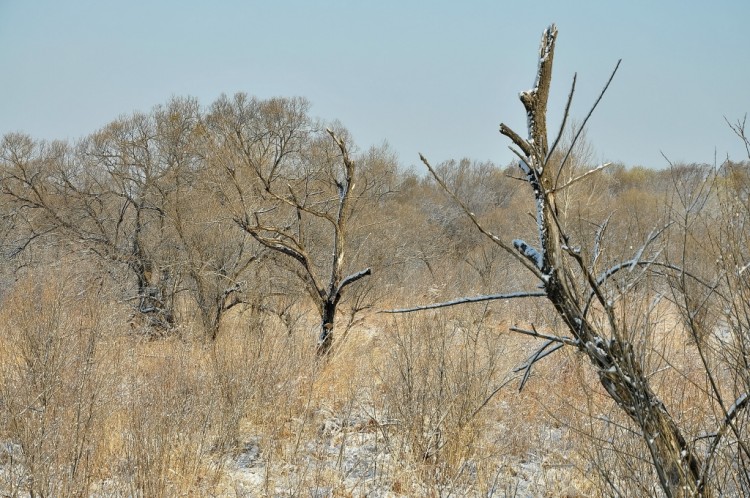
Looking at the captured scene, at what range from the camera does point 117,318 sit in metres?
9.37

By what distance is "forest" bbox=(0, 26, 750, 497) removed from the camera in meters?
2.60

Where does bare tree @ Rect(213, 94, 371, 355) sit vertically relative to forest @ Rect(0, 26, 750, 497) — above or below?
above

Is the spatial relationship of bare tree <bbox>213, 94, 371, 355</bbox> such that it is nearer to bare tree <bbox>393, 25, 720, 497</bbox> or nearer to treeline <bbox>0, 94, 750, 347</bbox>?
treeline <bbox>0, 94, 750, 347</bbox>

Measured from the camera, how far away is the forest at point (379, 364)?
8.54 feet

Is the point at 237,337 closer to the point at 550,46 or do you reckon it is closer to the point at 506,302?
the point at 550,46

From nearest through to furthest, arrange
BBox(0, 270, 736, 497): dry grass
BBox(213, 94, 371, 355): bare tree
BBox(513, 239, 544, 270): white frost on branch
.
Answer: BBox(513, 239, 544, 270): white frost on branch < BBox(0, 270, 736, 497): dry grass < BBox(213, 94, 371, 355): bare tree

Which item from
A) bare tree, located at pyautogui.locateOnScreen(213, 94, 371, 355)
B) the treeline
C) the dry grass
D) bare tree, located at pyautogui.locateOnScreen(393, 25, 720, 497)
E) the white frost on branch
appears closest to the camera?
bare tree, located at pyautogui.locateOnScreen(393, 25, 720, 497)

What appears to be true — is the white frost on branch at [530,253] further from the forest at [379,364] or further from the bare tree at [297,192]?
the bare tree at [297,192]

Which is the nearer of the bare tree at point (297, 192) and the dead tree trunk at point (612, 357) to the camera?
the dead tree trunk at point (612, 357)

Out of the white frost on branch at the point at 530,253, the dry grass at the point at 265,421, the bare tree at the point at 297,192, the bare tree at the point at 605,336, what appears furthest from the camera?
the bare tree at the point at 297,192

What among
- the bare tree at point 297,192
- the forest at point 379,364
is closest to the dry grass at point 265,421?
the forest at point 379,364

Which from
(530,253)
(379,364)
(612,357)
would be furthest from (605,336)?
(379,364)

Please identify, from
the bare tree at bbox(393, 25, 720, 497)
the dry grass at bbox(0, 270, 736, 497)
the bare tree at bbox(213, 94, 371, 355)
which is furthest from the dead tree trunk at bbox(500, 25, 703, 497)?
the bare tree at bbox(213, 94, 371, 355)

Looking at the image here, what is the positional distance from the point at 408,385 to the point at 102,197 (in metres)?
15.8
